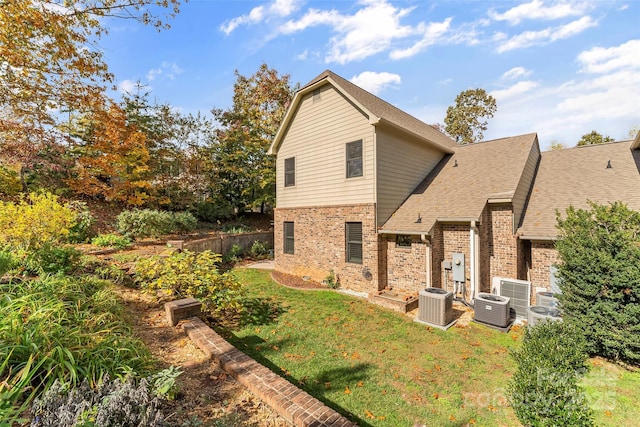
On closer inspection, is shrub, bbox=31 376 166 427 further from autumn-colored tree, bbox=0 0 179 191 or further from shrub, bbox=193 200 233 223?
shrub, bbox=193 200 233 223

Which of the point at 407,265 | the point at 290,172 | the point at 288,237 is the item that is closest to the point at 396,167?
the point at 407,265

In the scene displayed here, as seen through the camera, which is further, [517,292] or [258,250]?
[258,250]

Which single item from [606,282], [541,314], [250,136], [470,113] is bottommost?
[541,314]

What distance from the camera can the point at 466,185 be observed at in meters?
10.5

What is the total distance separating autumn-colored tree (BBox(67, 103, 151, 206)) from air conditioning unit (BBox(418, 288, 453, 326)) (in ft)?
55.2

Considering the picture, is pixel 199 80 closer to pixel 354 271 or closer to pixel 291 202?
pixel 291 202

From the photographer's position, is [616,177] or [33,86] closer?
[616,177]

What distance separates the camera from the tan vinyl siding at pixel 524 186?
920cm

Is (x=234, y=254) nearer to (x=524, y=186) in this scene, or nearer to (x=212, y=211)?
(x=212, y=211)

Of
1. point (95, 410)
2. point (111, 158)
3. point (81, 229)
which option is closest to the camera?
point (95, 410)

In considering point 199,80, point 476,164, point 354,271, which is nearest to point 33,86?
point 199,80

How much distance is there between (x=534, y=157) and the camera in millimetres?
11719

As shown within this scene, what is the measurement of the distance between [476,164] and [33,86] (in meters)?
18.3

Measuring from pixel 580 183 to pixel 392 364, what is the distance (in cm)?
1027
